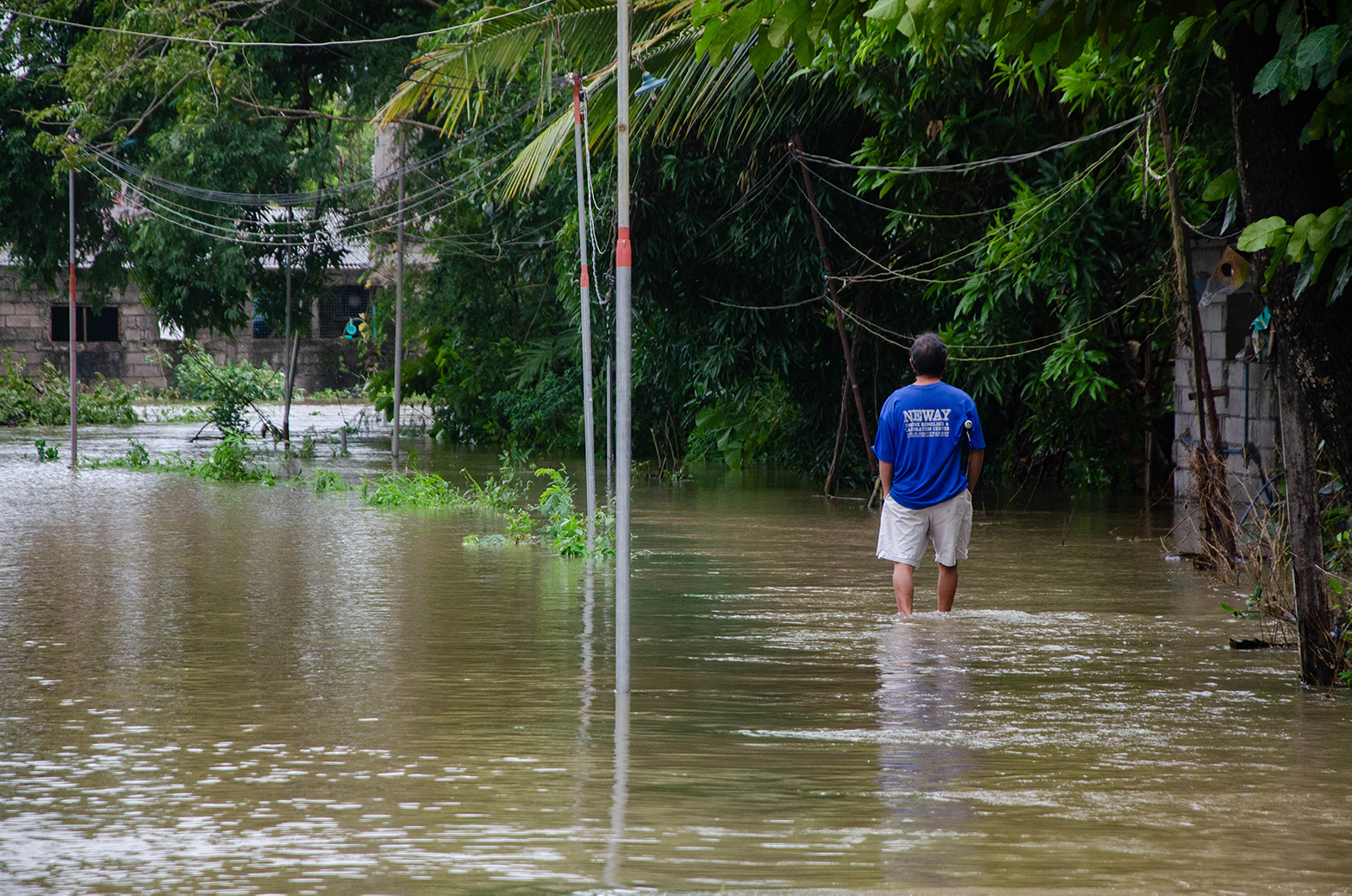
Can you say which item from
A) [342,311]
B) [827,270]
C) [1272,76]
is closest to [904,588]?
[1272,76]

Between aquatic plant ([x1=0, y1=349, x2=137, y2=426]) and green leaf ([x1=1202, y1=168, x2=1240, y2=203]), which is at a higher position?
green leaf ([x1=1202, y1=168, x2=1240, y2=203])

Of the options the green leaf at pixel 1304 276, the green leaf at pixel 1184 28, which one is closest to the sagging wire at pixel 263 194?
the green leaf at pixel 1184 28

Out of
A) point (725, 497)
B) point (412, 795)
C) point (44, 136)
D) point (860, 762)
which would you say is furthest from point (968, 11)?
point (44, 136)

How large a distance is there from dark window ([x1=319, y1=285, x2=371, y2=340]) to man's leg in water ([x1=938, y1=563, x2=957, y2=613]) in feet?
118

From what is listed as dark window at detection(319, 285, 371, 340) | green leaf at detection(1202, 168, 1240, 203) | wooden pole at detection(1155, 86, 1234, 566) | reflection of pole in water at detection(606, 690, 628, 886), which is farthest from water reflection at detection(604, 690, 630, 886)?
dark window at detection(319, 285, 371, 340)

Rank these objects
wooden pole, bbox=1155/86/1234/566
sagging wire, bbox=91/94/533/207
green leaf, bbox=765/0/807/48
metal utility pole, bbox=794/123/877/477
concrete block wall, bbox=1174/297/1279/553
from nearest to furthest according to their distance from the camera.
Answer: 1. green leaf, bbox=765/0/807/48
2. wooden pole, bbox=1155/86/1234/566
3. concrete block wall, bbox=1174/297/1279/553
4. metal utility pole, bbox=794/123/877/477
5. sagging wire, bbox=91/94/533/207

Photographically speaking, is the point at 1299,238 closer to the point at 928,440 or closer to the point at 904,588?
the point at 928,440

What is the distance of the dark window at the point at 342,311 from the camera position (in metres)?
43.1

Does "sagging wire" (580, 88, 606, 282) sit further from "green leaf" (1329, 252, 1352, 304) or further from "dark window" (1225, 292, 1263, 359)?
"green leaf" (1329, 252, 1352, 304)

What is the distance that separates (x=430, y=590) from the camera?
31.4ft

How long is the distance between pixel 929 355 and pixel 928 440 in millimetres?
471

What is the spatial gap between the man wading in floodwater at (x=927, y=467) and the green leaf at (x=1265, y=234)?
9.52ft

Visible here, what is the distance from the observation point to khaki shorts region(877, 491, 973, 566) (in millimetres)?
8266

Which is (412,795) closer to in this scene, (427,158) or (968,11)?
(968,11)
